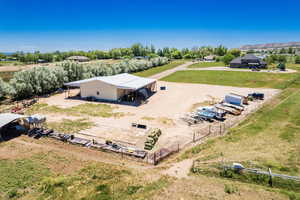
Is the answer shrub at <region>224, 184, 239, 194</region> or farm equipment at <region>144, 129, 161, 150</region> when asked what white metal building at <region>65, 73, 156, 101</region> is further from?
shrub at <region>224, 184, 239, 194</region>

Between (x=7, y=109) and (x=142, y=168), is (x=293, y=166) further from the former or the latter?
(x=7, y=109)

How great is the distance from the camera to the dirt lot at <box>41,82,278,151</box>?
697 inches

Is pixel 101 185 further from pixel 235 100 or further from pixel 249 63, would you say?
pixel 249 63

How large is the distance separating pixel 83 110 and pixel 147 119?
31.4ft

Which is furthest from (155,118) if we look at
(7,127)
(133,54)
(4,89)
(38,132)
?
(133,54)

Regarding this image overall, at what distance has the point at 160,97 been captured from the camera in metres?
33.4

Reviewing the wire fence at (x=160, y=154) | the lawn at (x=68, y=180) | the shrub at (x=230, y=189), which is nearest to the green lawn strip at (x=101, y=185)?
the lawn at (x=68, y=180)

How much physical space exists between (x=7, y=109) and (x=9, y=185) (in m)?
19.8

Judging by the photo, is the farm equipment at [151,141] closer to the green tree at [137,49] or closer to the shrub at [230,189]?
the shrub at [230,189]

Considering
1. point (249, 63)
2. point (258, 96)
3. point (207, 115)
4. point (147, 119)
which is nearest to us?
point (207, 115)

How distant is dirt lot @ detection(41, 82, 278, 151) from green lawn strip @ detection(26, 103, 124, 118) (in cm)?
→ 113

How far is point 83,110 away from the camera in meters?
25.8

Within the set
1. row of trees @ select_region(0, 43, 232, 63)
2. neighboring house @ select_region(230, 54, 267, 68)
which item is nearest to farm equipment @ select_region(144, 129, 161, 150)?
neighboring house @ select_region(230, 54, 267, 68)

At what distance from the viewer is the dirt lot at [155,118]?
58.1 ft
